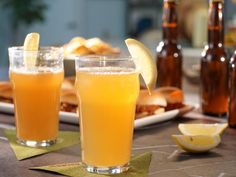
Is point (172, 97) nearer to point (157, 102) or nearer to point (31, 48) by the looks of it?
point (157, 102)

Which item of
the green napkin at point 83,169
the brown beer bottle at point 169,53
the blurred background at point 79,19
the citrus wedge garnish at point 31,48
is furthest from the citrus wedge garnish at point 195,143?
the blurred background at point 79,19

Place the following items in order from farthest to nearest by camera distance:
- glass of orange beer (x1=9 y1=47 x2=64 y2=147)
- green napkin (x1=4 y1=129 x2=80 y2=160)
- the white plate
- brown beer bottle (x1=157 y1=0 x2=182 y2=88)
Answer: brown beer bottle (x1=157 y1=0 x2=182 y2=88) < the white plate < glass of orange beer (x1=9 y1=47 x2=64 y2=147) < green napkin (x1=4 y1=129 x2=80 y2=160)

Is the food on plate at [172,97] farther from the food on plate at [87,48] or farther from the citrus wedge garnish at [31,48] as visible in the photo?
the citrus wedge garnish at [31,48]

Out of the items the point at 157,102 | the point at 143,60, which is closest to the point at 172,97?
the point at 157,102

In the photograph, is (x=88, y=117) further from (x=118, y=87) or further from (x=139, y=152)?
(x=139, y=152)

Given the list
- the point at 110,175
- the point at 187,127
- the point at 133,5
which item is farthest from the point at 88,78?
the point at 133,5

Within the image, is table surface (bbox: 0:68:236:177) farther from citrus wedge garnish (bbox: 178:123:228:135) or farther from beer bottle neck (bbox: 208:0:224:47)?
beer bottle neck (bbox: 208:0:224:47)

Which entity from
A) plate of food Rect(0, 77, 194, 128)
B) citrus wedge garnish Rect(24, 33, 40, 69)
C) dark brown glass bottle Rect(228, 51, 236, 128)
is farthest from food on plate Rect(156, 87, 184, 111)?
citrus wedge garnish Rect(24, 33, 40, 69)
